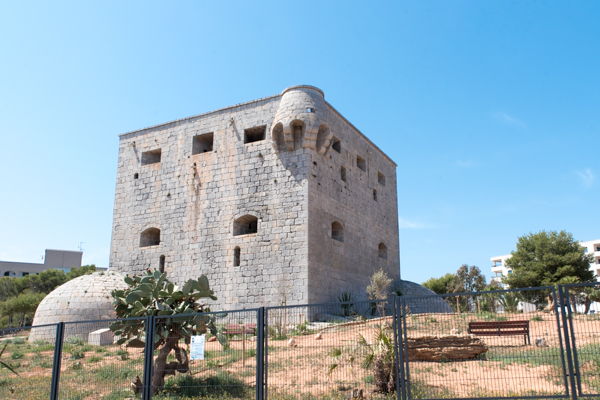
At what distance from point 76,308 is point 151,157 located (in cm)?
763

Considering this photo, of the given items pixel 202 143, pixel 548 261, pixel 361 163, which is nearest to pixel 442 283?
pixel 548 261

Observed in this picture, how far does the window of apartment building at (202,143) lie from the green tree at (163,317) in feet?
40.2

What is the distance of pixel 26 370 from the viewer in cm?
1182

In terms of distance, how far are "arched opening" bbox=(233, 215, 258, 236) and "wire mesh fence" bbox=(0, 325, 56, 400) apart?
23.5 ft

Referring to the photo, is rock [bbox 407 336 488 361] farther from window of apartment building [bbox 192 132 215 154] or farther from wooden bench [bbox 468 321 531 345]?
window of apartment building [bbox 192 132 215 154]

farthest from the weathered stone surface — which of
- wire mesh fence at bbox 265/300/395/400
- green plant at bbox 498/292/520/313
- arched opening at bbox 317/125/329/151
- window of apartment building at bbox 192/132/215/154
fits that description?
green plant at bbox 498/292/520/313

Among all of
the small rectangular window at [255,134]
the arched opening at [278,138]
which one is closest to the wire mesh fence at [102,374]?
the arched opening at [278,138]

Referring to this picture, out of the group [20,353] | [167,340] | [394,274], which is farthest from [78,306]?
[394,274]

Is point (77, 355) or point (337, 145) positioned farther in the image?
point (337, 145)

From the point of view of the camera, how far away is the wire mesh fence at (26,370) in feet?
31.8

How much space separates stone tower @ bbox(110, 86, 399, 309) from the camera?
715 inches

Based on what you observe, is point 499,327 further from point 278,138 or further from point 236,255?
point 278,138

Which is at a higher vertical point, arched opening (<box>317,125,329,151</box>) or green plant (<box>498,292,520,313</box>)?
arched opening (<box>317,125,329,151</box>)

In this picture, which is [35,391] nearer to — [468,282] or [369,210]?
[369,210]
